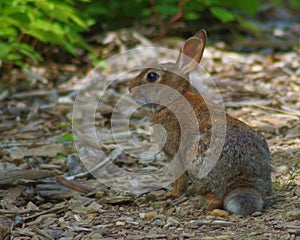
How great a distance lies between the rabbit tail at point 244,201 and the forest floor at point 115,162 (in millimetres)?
55

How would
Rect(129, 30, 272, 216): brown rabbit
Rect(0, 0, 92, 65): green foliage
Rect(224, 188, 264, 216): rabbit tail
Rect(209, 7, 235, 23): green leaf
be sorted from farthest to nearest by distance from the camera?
1. Rect(209, 7, 235, 23): green leaf
2. Rect(0, 0, 92, 65): green foliage
3. Rect(129, 30, 272, 216): brown rabbit
4. Rect(224, 188, 264, 216): rabbit tail

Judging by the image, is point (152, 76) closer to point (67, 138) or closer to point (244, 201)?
point (67, 138)

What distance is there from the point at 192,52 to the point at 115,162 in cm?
158

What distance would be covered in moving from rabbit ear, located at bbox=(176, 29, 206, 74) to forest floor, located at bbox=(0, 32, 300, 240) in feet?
4.13

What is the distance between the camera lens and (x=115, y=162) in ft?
22.1

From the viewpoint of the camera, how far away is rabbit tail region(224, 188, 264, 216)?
4887 millimetres

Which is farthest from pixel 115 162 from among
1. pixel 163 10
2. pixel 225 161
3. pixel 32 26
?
pixel 163 10

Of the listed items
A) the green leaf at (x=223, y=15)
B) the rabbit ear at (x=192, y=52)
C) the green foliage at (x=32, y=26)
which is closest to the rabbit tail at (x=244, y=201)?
the rabbit ear at (x=192, y=52)

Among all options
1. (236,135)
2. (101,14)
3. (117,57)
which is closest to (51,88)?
(117,57)

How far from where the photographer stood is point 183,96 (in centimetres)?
600

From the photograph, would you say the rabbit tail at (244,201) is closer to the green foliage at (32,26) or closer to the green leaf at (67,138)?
the green leaf at (67,138)

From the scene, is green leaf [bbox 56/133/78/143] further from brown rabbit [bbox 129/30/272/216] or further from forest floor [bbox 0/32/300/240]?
brown rabbit [bbox 129/30/272/216]

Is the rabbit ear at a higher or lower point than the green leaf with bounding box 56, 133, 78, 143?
higher

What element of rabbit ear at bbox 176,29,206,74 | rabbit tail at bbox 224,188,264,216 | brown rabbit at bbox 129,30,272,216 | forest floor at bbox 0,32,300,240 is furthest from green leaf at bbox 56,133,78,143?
rabbit tail at bbox 224,188,264,216
